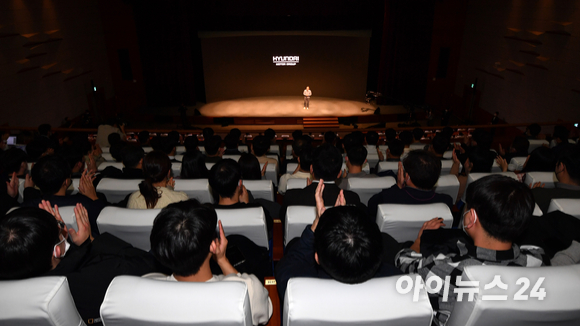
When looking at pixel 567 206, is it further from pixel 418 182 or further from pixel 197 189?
pixel 197 189

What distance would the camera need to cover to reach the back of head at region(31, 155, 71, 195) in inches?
96.4

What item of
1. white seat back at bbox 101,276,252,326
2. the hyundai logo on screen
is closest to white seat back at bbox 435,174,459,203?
white seat back at bbox 101,276,252,326

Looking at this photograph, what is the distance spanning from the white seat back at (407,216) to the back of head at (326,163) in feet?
2.41

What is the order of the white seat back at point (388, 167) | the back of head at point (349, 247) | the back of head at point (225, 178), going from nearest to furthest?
the back of head at point (349, 247) → the back of head at point (225, 178) → the white seat back at point (388, 167)

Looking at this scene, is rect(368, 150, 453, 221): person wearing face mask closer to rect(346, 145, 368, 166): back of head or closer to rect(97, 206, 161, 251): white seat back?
rect(346, 145, 368, 166): back of head

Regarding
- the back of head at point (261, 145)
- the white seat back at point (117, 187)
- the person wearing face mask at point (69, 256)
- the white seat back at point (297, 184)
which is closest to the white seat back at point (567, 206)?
the white seat back at point (297, 184)

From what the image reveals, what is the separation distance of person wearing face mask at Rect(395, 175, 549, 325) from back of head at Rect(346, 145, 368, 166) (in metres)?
1.78

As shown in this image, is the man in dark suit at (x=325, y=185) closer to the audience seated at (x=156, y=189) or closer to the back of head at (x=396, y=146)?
the audience seated at (x=156, y=189)

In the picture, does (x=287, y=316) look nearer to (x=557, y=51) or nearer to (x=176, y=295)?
(x=176, y=295)

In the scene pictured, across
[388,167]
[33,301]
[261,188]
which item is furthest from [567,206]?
[33,301]

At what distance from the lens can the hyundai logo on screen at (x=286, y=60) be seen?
48.3ft

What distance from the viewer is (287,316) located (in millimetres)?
1105

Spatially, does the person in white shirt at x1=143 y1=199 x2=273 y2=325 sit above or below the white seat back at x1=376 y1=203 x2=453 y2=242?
above

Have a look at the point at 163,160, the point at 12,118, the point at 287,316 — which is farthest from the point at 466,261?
the point at 12,118
